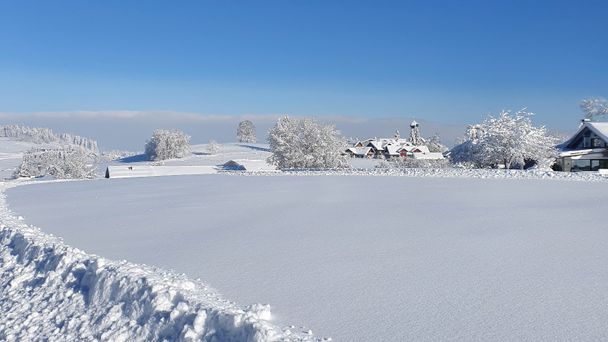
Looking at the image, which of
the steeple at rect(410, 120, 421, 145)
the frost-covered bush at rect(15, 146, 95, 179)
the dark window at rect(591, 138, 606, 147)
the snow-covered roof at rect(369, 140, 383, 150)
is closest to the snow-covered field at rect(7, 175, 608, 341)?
the dark window at rect(591, 138, 606, 147)

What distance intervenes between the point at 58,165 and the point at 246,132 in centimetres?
8113

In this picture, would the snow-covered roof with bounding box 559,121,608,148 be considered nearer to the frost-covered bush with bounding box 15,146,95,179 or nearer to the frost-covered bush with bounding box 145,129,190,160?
the frost-covered bush with bounding box 15,146,95,179

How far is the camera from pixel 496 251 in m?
10.3

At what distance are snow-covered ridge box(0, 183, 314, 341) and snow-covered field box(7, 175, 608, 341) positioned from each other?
56cm

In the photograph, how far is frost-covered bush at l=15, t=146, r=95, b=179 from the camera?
3054 inches

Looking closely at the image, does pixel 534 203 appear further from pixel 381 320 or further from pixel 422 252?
pixel 381 320

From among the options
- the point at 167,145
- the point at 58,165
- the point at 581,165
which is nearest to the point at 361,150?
the point at 167,145

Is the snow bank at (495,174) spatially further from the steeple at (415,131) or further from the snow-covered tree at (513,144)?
the steeple at (415,131)

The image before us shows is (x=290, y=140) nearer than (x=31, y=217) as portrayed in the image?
No

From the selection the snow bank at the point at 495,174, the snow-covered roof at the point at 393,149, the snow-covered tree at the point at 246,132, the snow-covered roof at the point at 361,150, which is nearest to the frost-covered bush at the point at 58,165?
the snow bank at the point at 495,174

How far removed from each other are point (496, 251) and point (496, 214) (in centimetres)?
569

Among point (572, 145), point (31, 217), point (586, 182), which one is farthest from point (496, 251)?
point (572, 145)

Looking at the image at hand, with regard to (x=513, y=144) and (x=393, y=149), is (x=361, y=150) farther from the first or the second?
(x=513, y=144)

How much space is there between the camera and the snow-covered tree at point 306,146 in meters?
60.6
